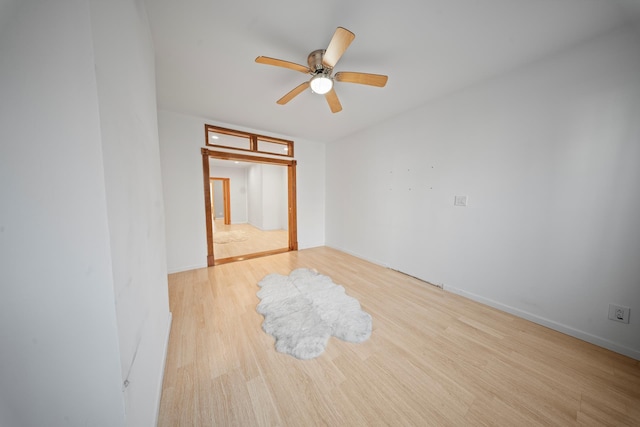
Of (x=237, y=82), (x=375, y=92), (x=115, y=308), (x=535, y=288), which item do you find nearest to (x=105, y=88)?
(x=115, y=308)

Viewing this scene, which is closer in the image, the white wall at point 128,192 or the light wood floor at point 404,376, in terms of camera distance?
the white wall at point 128,192

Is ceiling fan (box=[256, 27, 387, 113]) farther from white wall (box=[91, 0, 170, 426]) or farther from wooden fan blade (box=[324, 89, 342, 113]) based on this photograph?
white wall (box=[91, 0, 170, 426])

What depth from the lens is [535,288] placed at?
1.84 metres

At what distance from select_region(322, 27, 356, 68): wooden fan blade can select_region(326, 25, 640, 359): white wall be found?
1.70m

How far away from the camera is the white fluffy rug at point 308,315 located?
156 cm

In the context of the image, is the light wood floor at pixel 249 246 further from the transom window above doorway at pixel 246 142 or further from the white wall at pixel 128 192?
the white wall at pixel 128 192

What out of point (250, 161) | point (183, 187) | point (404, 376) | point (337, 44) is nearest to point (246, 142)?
point (250, 161)

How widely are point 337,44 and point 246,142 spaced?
8.57 ft

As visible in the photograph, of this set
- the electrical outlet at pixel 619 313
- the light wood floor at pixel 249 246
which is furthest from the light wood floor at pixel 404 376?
the light wood floor at pixel 249 246

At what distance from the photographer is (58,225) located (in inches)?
20.2

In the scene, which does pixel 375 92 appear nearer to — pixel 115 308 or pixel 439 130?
pixel 439 130

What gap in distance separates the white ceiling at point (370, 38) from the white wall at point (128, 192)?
1.77 feet

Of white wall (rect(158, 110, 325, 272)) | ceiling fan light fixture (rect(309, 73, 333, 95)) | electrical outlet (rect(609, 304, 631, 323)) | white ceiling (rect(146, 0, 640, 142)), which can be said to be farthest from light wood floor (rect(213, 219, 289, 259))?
electrical outlet (rect(609, 304, 631, 323))

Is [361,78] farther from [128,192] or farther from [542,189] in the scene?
[542,189]
